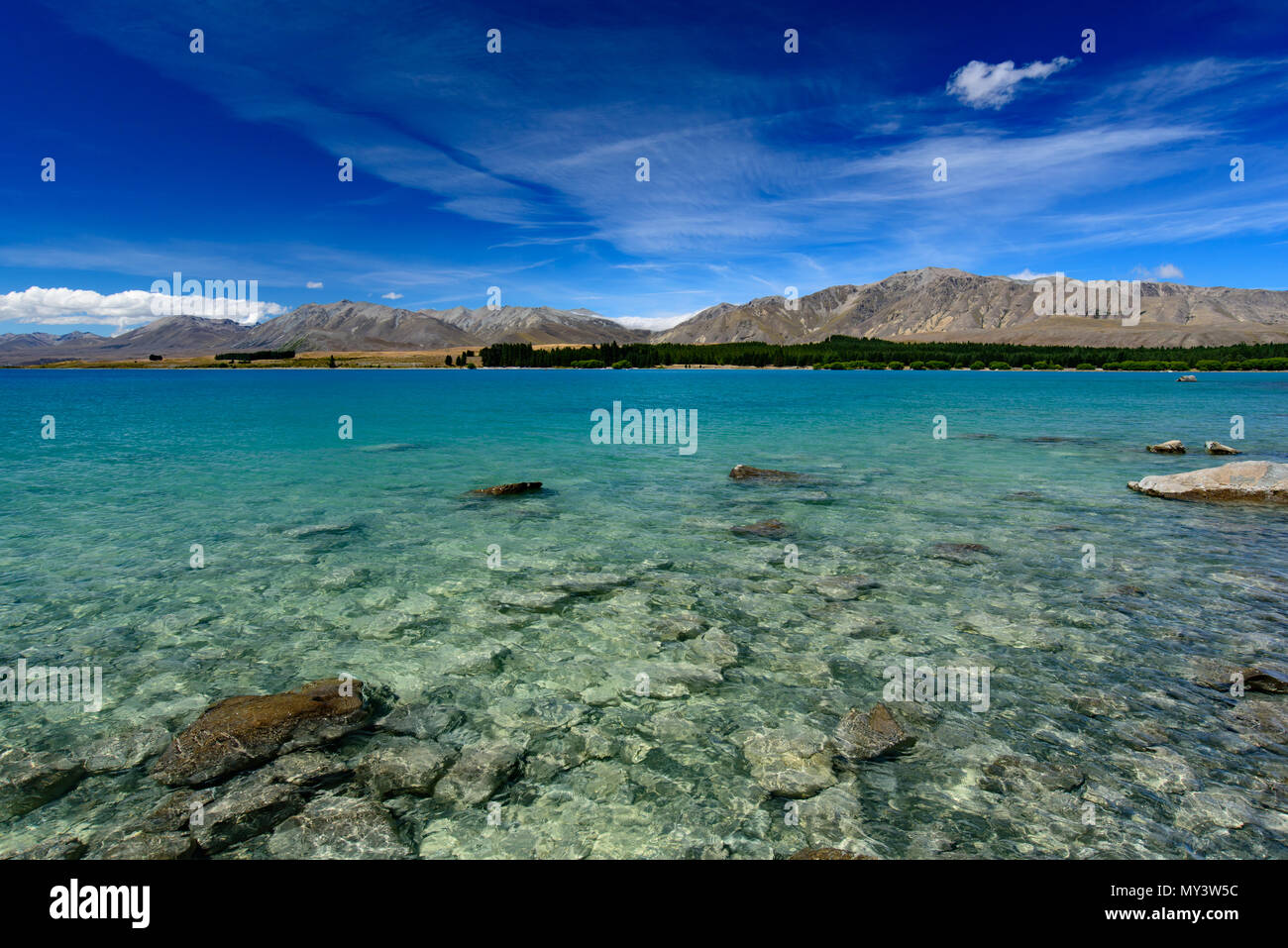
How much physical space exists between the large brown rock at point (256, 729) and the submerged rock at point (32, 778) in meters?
0.96

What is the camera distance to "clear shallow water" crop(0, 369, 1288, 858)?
22.4 feet

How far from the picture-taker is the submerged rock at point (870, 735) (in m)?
7.98

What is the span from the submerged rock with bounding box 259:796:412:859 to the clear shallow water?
266mm

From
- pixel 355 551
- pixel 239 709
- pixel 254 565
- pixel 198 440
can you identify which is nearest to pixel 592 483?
pixel 355 551

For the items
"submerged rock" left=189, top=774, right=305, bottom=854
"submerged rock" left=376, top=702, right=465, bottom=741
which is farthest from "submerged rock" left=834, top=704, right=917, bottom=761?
"submerged rock" left=189, top=774, right=305, bottom=854

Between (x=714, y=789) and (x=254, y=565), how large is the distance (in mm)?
14110

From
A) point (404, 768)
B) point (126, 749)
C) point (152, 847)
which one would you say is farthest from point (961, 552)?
point (126, 749)

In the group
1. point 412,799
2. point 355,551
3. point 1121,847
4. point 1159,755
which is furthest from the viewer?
point 355,551

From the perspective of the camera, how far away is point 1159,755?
770 centimetres

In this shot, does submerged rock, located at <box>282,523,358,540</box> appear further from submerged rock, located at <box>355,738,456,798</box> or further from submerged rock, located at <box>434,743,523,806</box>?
submerged rock, located at <box>434,743,523,806</box>

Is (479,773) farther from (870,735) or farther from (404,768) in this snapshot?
(870,735)

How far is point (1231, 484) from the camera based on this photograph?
2208cm

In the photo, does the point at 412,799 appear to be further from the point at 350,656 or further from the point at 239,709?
the point at 350,656

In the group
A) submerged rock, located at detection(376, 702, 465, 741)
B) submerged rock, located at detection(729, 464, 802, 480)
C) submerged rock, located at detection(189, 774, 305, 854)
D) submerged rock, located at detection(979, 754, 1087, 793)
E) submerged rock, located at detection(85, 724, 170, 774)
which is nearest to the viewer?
submerged rock, located at detection(189, 774, 305, 854)
